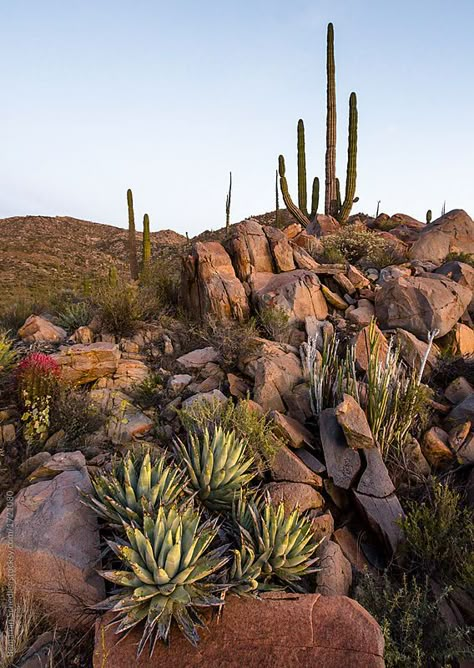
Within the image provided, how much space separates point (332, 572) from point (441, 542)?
1120 millimetres


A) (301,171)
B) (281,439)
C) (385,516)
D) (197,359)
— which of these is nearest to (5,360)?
(197,359)

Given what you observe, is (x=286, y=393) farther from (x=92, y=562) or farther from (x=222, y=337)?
(x=92, y=562)

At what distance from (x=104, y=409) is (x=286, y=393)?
2.58m

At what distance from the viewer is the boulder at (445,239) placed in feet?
37.3

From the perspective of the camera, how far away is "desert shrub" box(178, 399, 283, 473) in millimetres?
4758

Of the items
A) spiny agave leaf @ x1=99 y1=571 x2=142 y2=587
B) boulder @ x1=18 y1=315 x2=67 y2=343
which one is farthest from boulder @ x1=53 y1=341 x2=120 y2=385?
spiny agave leaf @ x1=99 y1=571 x2=142 y2=587

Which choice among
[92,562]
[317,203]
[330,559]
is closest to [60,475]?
[92,562]

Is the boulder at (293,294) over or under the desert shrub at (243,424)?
over

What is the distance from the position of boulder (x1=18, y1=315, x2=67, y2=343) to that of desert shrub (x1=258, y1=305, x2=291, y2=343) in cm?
373

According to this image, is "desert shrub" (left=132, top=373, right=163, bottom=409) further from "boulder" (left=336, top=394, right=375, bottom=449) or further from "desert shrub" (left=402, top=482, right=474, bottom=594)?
"desert shrub" (left=402, top=482, right=474, bottom=594)

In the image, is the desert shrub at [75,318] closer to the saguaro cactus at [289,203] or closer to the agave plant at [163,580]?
the agave plant at [163,580]

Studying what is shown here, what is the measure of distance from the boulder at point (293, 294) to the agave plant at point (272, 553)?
4529 mm

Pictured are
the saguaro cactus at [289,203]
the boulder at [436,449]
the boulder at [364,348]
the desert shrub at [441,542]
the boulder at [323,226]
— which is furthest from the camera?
the saguaro cactus at [289,203]

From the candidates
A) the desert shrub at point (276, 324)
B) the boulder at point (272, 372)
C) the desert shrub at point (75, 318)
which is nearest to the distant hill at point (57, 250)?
the desert shrub at point (75, 318)
